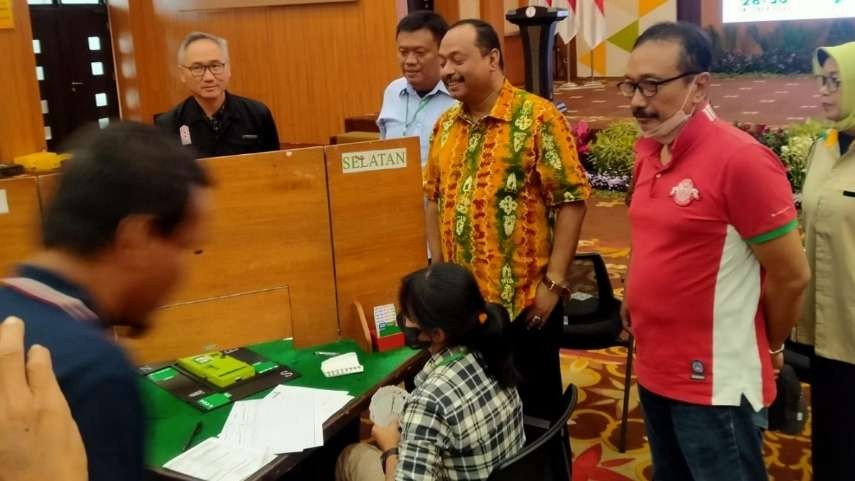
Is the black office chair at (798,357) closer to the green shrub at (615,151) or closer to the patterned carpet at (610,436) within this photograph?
the patterned carpet at (610,436)

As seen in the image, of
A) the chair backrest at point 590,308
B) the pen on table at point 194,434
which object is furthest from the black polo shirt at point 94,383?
the chair backrest at point 590,308

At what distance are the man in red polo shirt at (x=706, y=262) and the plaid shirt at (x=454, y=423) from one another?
1.19ft

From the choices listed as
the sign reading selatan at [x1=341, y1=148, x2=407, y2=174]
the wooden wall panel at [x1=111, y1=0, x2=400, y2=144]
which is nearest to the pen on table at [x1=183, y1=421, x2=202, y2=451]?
the sign reading selatan at [x1=341, y1=148, x2=407, y2=174]

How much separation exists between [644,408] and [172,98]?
4862 millimetres

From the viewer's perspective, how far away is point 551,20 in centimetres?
639

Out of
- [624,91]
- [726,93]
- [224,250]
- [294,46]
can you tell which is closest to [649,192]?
[624,91]

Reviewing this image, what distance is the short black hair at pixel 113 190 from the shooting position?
Result: 2.99 ft

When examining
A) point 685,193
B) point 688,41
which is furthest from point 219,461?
point 688,41

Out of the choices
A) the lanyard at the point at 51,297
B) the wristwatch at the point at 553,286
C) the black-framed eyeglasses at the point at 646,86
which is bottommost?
Result: the wristwatch at the point at 553,286

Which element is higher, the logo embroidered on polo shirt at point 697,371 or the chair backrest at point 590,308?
the logo embroidered on polo shirt at point 697,371

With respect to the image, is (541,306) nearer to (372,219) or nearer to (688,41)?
(372,219)

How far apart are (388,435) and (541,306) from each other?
2.02 ft

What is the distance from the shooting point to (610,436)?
3.22 metres

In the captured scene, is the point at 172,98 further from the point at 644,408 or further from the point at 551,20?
the point at 644,408
